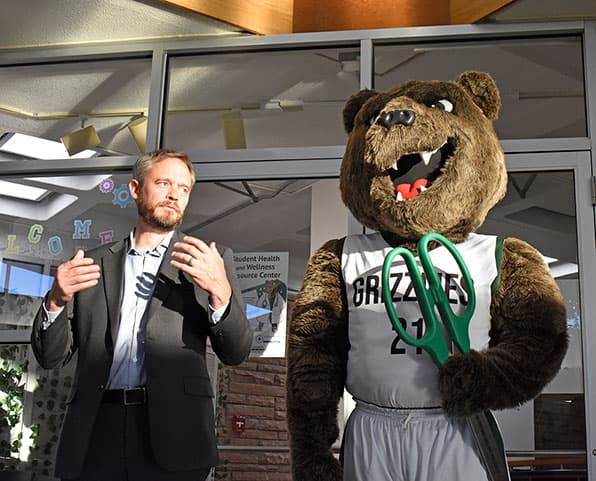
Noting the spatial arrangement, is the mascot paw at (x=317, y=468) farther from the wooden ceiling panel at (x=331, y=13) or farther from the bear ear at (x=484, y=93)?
the wooden ceiling panel at (x=331, y=13)

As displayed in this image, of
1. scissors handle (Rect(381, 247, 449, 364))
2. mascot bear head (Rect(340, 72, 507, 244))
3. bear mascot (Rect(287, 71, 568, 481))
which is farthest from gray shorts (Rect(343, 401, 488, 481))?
mascot bear head (Rect(340, 72, 507, 244))

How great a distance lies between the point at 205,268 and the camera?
239 cm

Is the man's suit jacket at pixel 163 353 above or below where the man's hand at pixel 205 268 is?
below

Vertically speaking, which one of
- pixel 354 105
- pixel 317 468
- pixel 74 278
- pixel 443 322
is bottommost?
pixel 317 468

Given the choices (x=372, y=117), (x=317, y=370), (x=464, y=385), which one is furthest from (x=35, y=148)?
(x=464, y=385)

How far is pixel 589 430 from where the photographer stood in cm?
309

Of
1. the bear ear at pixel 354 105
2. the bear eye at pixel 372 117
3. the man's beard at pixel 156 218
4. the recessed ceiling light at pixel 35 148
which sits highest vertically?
the recessed ceiling light at pixel 35 148

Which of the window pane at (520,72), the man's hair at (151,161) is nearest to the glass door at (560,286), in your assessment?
the window pane at (520,72)

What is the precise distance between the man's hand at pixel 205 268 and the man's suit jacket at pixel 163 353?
0.18ft

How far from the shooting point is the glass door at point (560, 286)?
10.2 feet

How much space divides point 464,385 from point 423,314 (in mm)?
188

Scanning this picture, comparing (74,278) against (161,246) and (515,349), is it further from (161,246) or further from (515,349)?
(515,349)

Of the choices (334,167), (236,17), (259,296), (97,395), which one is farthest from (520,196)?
(97,395)

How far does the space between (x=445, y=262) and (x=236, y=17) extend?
6.05 feet
